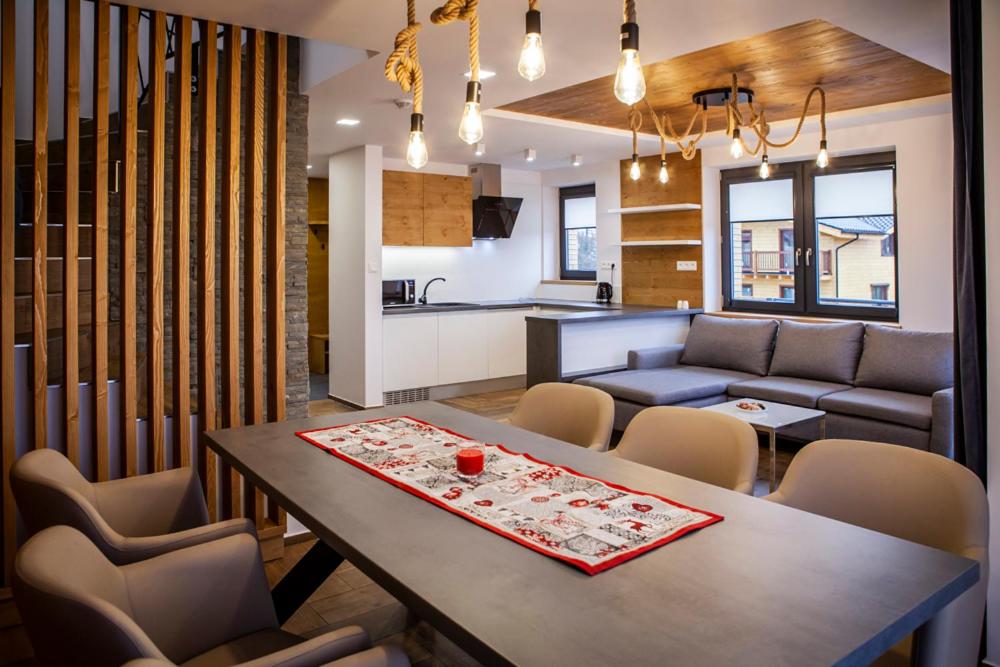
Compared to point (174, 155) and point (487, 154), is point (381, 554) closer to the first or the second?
point (174, 155)

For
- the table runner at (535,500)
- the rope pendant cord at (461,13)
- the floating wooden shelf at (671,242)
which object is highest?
the rope pendant cord at (461,13)

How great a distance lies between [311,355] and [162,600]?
715cm

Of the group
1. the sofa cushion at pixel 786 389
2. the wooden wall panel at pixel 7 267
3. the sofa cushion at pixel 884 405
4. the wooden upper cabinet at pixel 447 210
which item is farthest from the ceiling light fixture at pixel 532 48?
the wooden upper cabinet at pixel 447 210

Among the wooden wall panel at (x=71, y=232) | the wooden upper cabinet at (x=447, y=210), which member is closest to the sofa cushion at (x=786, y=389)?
the wooden upper cabinet at (x=447, y=210)

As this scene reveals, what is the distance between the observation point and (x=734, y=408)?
4.29 metres

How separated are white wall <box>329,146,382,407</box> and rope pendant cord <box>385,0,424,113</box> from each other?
4.17 meters

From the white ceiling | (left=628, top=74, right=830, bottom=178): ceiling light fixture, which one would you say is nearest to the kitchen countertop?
(left=628, top=74, right=830, bottom=178): ceiling light fixture

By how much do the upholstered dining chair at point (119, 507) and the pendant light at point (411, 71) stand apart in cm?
120

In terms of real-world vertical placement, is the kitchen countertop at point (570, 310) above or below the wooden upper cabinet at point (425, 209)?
below

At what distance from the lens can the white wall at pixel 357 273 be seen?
6.32m

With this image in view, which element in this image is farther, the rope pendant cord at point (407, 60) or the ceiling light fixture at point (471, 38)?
the rope pendant cord at point (407, 60)

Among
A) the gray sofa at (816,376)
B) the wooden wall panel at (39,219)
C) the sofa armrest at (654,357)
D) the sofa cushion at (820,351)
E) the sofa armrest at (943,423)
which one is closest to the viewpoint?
the wooden wall panel at (39,219)

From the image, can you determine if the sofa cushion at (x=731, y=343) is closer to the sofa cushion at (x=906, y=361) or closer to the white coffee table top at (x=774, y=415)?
the sofa cushion at (x=906, y=361)

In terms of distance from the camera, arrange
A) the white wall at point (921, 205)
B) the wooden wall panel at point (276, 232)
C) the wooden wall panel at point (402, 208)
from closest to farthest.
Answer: the wooden wall panel at point (276, 232), the white wall at point (921, 205), the wooden wall panel at point (402, 208)
